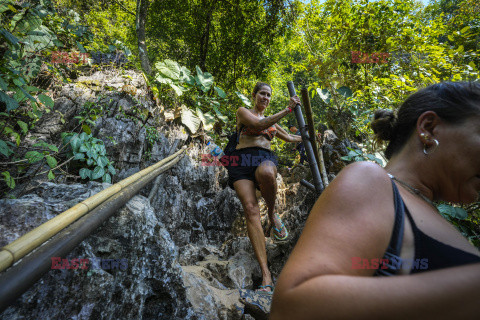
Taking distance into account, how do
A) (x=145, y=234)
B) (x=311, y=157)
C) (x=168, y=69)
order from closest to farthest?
(x=145, y=234), (x=311, y=157), (x=168, y=69)

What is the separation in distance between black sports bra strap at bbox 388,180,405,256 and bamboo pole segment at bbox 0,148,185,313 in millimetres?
1148

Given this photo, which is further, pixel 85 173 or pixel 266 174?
pixel 266 174

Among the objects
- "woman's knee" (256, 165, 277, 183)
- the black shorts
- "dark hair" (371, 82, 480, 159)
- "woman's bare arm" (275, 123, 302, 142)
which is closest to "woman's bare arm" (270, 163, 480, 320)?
"dark hair" (371, 82, 480, 159)

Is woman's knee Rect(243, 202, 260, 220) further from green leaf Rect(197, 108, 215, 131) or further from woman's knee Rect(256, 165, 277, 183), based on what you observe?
green leaf Rect(197, 108, 215, 131)

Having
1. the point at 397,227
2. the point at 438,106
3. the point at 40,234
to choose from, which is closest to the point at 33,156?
the point at 40,234

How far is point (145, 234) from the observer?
1.53 m

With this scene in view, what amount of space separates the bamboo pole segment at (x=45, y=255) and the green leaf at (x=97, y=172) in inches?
69.5

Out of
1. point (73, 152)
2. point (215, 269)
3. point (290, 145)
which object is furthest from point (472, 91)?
point (290, 145)

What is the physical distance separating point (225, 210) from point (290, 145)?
8680 mm

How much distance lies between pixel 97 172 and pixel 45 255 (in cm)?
229

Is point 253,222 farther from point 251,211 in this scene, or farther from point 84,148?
point 84,148

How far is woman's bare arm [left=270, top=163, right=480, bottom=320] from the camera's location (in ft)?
1.73

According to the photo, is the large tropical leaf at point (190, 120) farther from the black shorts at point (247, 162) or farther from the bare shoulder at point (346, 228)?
the bare shoulder at point (346, 228)

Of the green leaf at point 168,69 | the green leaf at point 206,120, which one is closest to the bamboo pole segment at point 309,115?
the green leaf at point 206,120
